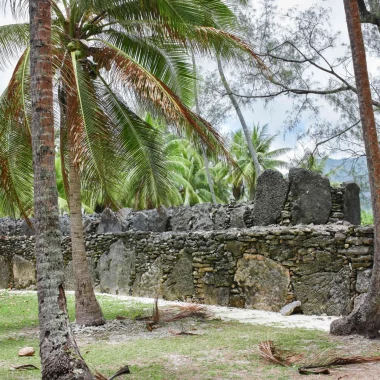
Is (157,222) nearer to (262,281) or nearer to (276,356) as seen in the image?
(262,281)

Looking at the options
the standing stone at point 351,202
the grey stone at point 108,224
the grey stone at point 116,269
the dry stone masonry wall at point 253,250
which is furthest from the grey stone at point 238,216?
the grey stone at point 108,224

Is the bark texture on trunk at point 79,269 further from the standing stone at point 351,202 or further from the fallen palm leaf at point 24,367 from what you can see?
the standing stone at point 351,202

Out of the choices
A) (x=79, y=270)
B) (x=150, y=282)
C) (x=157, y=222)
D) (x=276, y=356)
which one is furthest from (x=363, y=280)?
(x=157, y=222)

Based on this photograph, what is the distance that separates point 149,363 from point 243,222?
5.08m

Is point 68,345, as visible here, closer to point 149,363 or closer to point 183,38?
point 149,363

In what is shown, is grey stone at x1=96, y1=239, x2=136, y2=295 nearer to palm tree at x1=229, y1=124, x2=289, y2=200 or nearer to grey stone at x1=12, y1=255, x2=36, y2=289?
grey stone at x1=12, y1=255, x2=36, y2=289

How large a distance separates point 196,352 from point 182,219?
5525 mm

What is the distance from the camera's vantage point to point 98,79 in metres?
8.84

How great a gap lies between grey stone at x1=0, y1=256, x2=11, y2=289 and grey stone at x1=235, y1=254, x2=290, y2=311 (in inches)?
315

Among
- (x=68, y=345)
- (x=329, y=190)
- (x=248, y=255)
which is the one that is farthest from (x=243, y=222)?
(x=68, y=345)

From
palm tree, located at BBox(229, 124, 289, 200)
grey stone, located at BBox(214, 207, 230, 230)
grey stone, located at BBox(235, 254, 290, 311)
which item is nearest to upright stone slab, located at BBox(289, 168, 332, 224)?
grey stone, located at BBox(235, 254, 290, 311)

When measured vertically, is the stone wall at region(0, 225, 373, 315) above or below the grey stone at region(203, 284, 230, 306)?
above

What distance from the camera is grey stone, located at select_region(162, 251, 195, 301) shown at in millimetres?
10734

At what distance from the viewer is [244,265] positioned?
9.65 m
